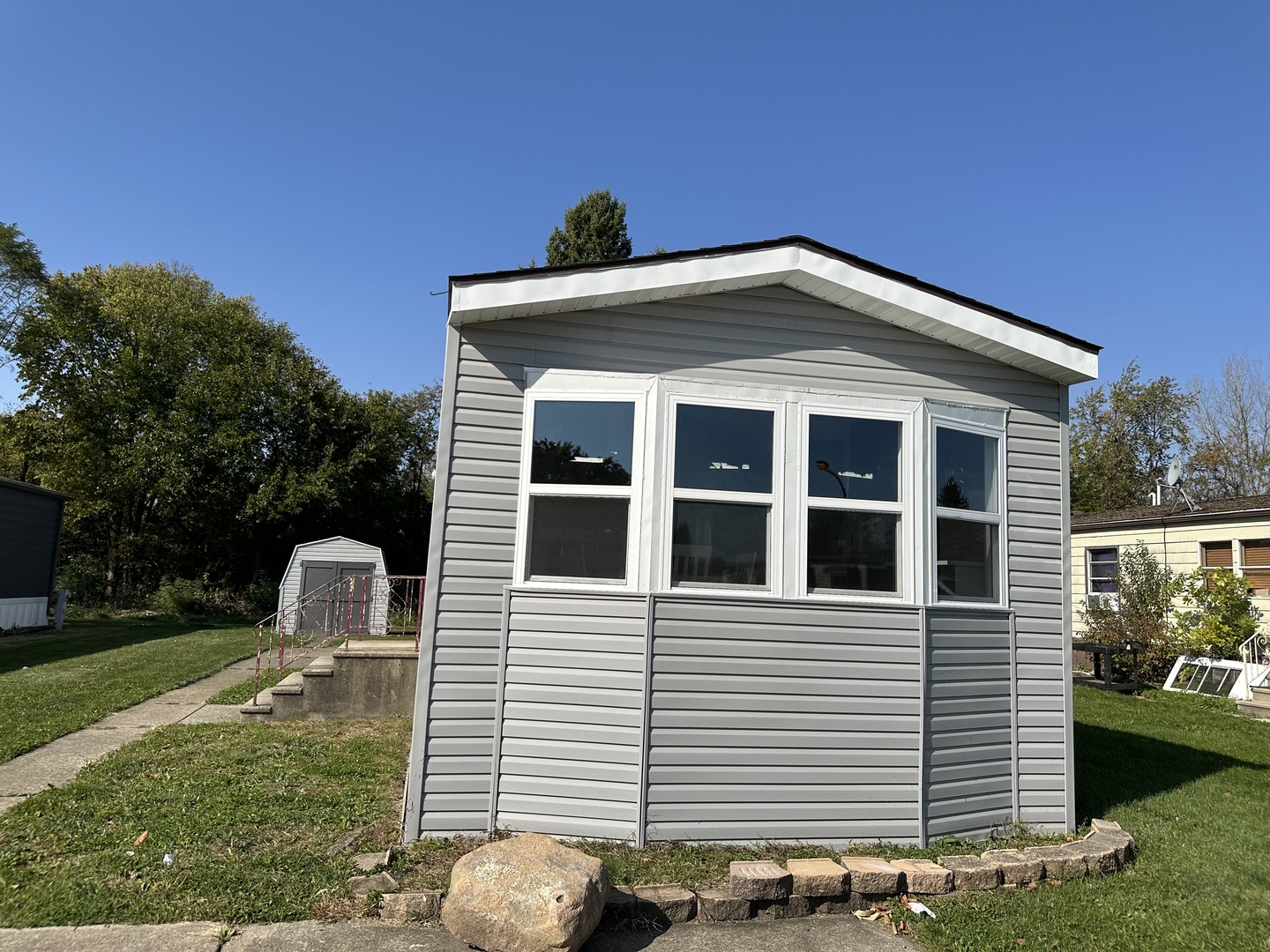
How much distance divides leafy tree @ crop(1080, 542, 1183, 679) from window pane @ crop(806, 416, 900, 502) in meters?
11.2

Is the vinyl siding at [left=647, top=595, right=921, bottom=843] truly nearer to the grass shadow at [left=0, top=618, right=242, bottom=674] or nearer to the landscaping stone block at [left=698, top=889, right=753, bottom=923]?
the landscaping stone block at [left=698, top=889, right=753, bottom=923]

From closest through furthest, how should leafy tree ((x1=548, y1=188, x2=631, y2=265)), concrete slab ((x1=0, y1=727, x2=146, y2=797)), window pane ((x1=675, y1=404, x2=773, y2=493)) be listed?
1. window pane ((x1=675, y1=404, x2=773, y2=493))
2. concrete slab ((x1=0, y1=727, x2=146, y2=797))
3. leafy tree ((x1=548, y1=188, x2=631, y2=265))

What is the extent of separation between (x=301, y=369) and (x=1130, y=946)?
24.6m

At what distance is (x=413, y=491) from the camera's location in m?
27.5

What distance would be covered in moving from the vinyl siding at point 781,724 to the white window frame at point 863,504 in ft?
0.45

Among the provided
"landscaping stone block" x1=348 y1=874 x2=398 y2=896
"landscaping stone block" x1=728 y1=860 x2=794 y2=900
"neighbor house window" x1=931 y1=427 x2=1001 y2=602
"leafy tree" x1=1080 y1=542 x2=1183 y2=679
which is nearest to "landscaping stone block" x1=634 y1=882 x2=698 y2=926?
"landscaping stone block" x1=728 y1=860 x2=794 y2=900

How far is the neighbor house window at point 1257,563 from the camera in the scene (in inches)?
549

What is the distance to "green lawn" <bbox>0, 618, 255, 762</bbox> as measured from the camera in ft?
25.1

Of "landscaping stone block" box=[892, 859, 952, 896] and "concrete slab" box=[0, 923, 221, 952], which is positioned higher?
"landscaping stone block" box=[892, 859, 952, 896]

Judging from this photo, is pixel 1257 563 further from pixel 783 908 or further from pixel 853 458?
pixel 783 908

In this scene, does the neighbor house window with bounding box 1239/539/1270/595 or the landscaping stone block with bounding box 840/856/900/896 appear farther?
the neighbor house window with bounding box 1239/539/1270/595

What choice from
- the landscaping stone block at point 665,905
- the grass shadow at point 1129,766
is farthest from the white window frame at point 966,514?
the landscaping stone block at point 665,905

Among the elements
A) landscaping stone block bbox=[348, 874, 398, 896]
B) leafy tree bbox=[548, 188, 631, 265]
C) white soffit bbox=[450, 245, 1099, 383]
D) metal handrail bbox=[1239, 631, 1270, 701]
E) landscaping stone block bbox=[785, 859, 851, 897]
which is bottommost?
landscaping stone block bbox=[348, 874, 398, 896]

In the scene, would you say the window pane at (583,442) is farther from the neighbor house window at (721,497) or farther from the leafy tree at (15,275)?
the leafy tree at (15,275)
